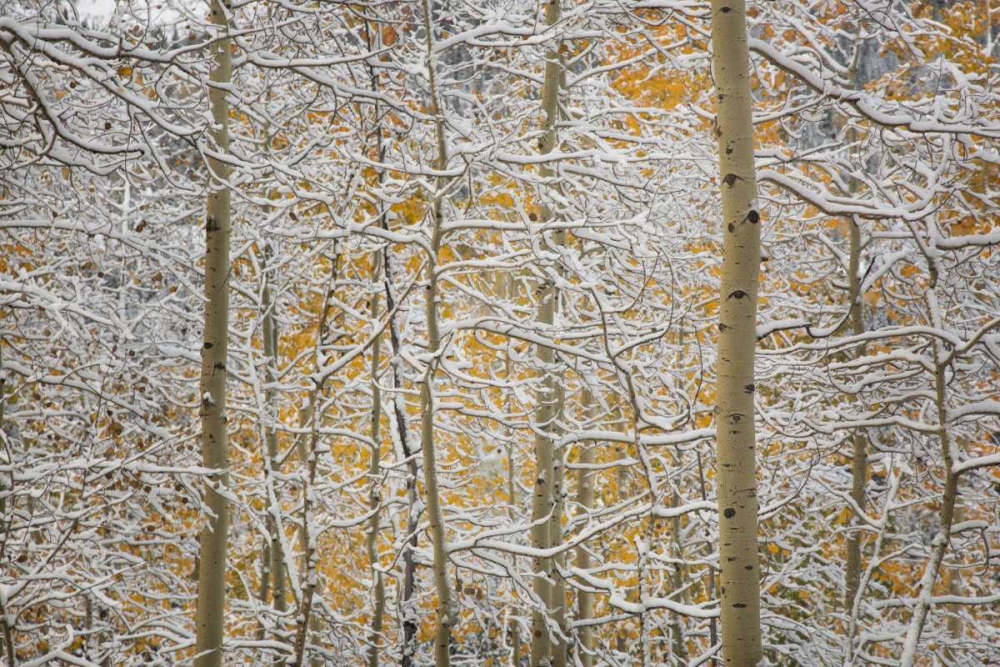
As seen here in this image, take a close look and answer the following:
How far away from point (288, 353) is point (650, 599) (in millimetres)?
9367

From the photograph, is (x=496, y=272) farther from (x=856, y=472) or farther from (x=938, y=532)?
(x=856, y=472)

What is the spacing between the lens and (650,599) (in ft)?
11.0

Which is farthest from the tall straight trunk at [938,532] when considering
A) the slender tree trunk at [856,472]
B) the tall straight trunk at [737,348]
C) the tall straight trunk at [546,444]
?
the slender tree trunk at [856,472]

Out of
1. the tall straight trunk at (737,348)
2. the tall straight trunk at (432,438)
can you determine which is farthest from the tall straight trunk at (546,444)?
the tall straight trunk at (737,348)

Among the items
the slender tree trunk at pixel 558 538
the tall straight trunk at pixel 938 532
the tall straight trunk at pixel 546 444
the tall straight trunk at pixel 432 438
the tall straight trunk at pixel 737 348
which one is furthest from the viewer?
the slender tree trunk at pixel 558 538

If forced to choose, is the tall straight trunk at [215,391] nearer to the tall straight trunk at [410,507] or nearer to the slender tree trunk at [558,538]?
the tall straight trunk at [410,507]

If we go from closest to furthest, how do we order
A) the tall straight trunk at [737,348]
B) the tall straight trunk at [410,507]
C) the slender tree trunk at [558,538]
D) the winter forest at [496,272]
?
1. the tall straight trunk at [737,348]
2. the winter forest at [496,272]
3. the tall straight trunk at [410,507]
4. the slender tree trunk at [558,538]

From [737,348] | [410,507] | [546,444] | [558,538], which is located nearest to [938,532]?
[737,348]

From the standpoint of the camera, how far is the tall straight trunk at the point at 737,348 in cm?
292

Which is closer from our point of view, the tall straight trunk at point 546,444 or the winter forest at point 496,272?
the winter forest at point 496,272

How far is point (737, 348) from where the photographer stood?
304cm

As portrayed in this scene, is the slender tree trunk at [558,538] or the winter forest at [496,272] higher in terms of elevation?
the winter forest at [496,272]

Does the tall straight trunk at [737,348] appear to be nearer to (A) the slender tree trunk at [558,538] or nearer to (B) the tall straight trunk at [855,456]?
(A) the slender tree trunk at [558,538]

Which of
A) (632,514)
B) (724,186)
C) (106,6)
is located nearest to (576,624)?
(632,514)
